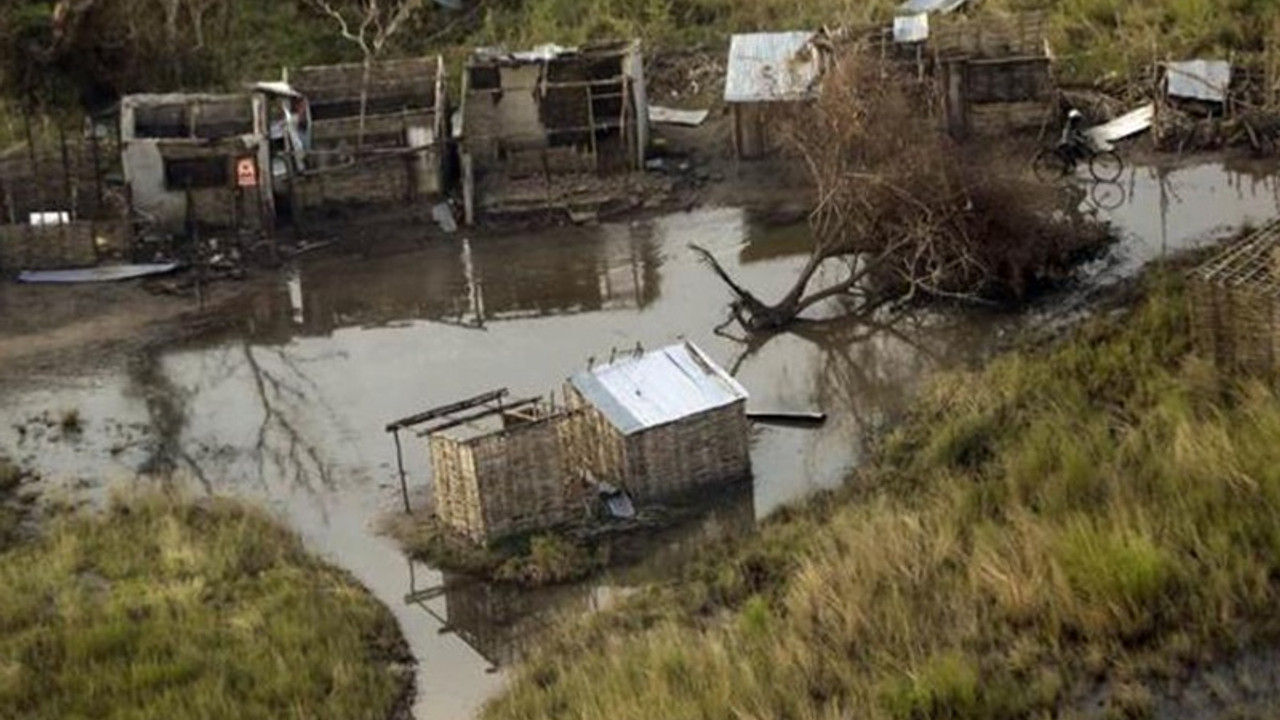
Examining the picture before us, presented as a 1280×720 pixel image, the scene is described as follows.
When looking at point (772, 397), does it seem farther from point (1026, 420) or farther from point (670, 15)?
point (670, 15)

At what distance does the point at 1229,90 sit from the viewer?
2227 cm

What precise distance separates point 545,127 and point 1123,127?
279 inches

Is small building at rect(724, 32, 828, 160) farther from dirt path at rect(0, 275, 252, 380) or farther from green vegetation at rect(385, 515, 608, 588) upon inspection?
green vegetation at rect(385, 515, 608, 588)

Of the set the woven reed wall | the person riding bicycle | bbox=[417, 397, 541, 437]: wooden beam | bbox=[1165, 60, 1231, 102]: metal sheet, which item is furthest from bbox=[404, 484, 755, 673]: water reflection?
bbox=[1165, 60, 1231, 102]: metal sheet

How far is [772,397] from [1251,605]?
7401 millimetres

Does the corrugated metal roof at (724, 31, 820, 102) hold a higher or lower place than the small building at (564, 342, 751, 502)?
higher

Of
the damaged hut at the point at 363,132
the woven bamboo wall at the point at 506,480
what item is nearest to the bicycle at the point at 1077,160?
the damaged hut at the point at 363,132

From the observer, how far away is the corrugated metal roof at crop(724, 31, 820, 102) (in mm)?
22484

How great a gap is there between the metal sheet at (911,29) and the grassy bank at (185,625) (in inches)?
459

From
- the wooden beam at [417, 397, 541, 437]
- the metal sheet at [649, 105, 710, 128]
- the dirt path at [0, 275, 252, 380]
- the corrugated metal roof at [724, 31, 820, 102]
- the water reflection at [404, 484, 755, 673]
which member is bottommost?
the water reflection at [404, 484, 755, 673]

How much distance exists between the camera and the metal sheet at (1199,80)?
73.3 feet

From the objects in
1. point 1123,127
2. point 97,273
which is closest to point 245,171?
point 97,273

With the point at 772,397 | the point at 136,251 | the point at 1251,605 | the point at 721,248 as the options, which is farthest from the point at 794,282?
the point at 1251,605

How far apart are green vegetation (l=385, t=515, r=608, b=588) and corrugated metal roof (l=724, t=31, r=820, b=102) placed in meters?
9.84
